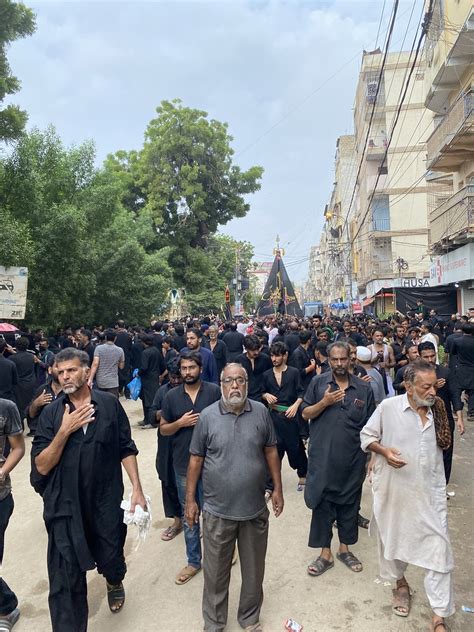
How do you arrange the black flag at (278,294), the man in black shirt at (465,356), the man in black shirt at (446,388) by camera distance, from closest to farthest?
the man in black shirt at (446,388)
the man in black shirt at (465,356)
the black flag at (278,294)

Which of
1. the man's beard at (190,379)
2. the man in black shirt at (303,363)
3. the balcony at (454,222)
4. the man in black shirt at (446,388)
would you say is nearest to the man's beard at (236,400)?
the man's beard at (190,379)

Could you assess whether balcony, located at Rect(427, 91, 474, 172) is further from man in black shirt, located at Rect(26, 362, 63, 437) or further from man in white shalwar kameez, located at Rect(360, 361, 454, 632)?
man in black shirt, located at Rect(26, 362, 63, 437)

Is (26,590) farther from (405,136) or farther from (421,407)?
(405,136)

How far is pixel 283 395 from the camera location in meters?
4.99

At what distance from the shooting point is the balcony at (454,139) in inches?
561

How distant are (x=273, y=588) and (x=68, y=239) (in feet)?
35.1

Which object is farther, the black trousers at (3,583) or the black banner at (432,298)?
the black banner at (432,298)

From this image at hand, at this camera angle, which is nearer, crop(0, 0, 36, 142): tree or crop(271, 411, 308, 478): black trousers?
crop(271, 411, 308, 478): black trousers

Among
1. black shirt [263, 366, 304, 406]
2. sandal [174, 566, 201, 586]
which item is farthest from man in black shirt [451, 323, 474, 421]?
sandal [174, 566, 201, 586]

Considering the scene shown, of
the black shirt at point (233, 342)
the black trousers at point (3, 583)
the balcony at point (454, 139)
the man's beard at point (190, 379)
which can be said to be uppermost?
the balcony at point (454, 139)

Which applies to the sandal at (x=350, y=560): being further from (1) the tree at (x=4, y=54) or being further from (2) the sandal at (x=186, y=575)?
(1) the tree at (x=4, y=54)

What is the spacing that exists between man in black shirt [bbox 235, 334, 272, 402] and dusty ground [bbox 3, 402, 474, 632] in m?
1.43

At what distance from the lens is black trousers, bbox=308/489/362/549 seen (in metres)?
3.71

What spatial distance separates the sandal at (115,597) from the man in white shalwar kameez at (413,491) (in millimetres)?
1827
